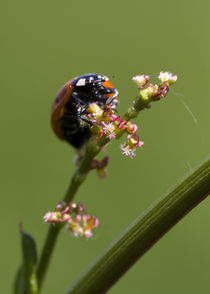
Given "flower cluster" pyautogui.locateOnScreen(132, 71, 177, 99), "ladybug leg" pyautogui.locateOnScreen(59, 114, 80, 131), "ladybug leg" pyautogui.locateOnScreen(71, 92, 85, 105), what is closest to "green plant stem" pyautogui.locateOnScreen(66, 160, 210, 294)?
"flower cluster" pyautogui.locateOnScreen(132, 71, 177, 99)

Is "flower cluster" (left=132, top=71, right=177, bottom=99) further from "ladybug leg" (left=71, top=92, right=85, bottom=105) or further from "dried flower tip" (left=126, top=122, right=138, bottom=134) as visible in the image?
"ladybug leg" (left=71, top=92, right=85, bottom=105)

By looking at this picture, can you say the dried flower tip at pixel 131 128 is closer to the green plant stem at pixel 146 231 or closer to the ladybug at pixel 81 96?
the green plant stem at pixel 146 231

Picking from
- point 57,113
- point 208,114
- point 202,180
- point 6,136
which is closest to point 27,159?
point 6,136

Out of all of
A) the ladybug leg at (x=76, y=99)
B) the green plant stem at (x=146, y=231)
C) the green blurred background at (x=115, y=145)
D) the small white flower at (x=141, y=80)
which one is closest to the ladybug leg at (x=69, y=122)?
the ladybug leg at (x=76, y=99)

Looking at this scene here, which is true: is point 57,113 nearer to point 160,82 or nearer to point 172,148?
point 160,82

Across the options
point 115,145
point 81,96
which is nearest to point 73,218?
point 81,96

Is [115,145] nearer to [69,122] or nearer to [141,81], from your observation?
[69,122]
